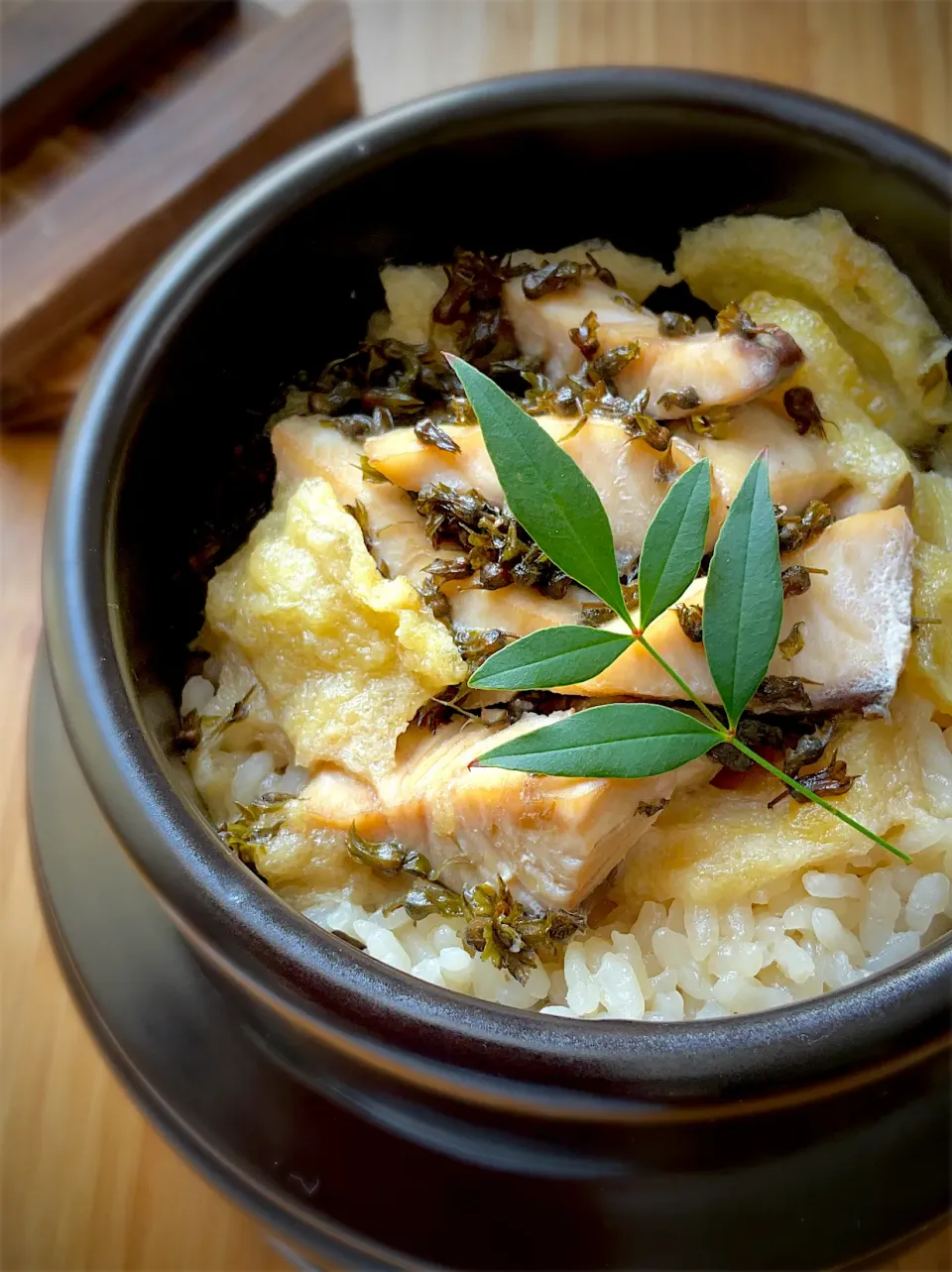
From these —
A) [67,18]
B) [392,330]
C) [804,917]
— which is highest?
[67,18]

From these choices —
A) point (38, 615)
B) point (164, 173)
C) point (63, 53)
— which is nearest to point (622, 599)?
point (38, 615)

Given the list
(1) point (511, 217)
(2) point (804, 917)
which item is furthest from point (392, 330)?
(2) point (804, 917)

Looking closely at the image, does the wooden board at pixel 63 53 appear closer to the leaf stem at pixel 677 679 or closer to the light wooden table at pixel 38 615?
the light wooden table at pixel 38 615

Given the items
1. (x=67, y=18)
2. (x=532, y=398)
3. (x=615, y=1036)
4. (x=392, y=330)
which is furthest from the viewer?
(x=67, y=18)

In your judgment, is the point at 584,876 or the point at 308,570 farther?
the point at 308,570

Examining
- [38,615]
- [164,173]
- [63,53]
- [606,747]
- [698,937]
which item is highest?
[63,53]

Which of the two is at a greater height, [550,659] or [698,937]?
[550,659]

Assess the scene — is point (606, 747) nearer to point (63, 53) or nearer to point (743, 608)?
point (743, 608)

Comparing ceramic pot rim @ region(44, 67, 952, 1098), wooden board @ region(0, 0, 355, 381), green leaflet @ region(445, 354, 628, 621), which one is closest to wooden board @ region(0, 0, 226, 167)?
wooden board @ region(0, 0, 355, 381)

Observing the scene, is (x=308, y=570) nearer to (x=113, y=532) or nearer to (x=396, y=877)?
(x=113, y=532)
